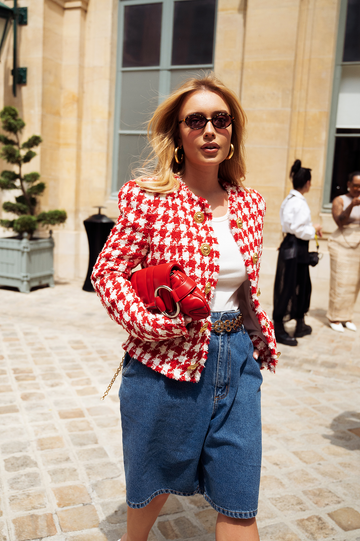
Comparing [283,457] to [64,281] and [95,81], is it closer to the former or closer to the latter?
[64,281]

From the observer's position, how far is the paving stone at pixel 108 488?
2.96 meters

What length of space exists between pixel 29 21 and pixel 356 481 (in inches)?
395

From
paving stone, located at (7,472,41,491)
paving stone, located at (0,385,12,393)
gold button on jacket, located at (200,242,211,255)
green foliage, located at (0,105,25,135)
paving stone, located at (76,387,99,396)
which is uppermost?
green foliage, located at (0,105,25,135)

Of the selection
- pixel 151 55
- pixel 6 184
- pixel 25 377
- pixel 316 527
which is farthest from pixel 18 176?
pixel 316 527

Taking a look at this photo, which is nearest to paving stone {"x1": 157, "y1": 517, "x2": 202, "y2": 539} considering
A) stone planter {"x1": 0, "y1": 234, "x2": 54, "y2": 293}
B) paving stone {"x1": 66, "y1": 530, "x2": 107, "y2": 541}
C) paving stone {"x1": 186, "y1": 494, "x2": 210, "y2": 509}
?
paving stone {"x1": 186, "y1": 494, "x2": 210, "y2": 509}

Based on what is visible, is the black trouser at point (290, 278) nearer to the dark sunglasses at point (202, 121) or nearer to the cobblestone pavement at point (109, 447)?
the cobblestone pavement at point (109, 447)

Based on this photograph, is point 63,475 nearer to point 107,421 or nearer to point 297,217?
point 107,421

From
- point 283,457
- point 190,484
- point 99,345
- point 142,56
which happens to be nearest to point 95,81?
point 142,56

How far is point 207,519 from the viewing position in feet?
9.13

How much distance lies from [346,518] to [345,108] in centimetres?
750

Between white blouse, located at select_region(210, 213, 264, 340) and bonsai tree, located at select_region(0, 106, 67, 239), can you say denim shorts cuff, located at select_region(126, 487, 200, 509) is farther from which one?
bonsai tree, located at select_region(0, 106, 67, 239)

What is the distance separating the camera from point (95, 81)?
10.4 meters

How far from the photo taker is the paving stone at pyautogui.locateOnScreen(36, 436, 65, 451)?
11.4 feet

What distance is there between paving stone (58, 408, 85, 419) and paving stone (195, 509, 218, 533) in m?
1.51
